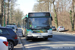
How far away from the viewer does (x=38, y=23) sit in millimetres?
15445

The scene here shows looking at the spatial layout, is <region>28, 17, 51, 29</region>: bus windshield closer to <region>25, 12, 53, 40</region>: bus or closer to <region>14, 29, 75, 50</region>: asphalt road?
<region>25, 12, 53, 40</region>: bus

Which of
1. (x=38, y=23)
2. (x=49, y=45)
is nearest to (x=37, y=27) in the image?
(x=38, y=23)

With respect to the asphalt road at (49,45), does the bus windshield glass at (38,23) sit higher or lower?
higher

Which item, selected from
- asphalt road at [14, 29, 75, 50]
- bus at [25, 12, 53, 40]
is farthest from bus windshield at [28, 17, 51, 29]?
asphalt road at [14, 29, 75, 50]

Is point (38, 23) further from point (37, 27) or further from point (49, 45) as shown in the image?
point (49, 45)

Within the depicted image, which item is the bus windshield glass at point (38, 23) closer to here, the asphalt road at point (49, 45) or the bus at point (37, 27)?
the bus at point (37, 27)

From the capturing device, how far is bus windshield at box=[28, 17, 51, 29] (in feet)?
50.6

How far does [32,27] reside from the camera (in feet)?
50.5

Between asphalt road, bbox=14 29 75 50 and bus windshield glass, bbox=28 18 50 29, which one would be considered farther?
bus windshield glass, bbox=28 18 50 29

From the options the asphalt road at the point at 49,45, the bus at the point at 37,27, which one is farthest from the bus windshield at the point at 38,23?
the asphalt road at the point at 49,45

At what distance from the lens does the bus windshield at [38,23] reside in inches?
607

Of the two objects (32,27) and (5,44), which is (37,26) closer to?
(32,27)

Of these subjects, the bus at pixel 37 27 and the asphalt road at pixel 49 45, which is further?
the bus at pixel 37 27

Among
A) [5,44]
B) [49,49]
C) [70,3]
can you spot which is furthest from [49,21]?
[70,3]
